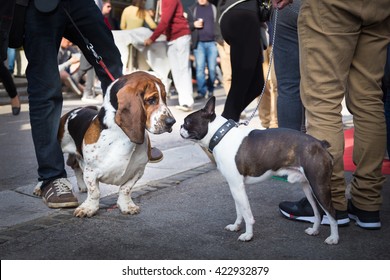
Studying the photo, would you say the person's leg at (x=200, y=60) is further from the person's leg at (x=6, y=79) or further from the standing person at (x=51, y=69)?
the standing person at (x=51, y=69)

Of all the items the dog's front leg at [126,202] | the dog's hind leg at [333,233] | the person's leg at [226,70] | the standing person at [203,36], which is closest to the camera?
the dog's hind leg at [333,233]

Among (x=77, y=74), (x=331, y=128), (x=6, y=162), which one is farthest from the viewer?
(x=77, y=74)

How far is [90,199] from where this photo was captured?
350 centimetres

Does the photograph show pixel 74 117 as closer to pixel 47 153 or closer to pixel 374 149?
pixel 47 153

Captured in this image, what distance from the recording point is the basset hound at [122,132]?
3.25m

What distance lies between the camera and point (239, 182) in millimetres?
3037

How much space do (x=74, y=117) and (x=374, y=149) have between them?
6.36 ft

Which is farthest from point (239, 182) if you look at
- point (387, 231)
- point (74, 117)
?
point (74, 117)

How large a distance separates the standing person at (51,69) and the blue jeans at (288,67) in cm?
123

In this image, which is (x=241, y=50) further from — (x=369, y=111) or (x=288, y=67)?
(x=369, y=111)

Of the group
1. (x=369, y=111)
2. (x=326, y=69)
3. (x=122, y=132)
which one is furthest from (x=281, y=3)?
(x=122, y=132)

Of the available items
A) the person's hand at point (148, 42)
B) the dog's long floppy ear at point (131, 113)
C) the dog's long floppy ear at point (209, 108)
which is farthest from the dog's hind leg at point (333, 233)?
the person's hand at point (148, 42)

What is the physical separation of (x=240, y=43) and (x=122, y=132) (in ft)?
5.33

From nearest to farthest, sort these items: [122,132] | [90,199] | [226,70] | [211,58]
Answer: [122,132] → [90,199] → [226,70] → [211,58]
